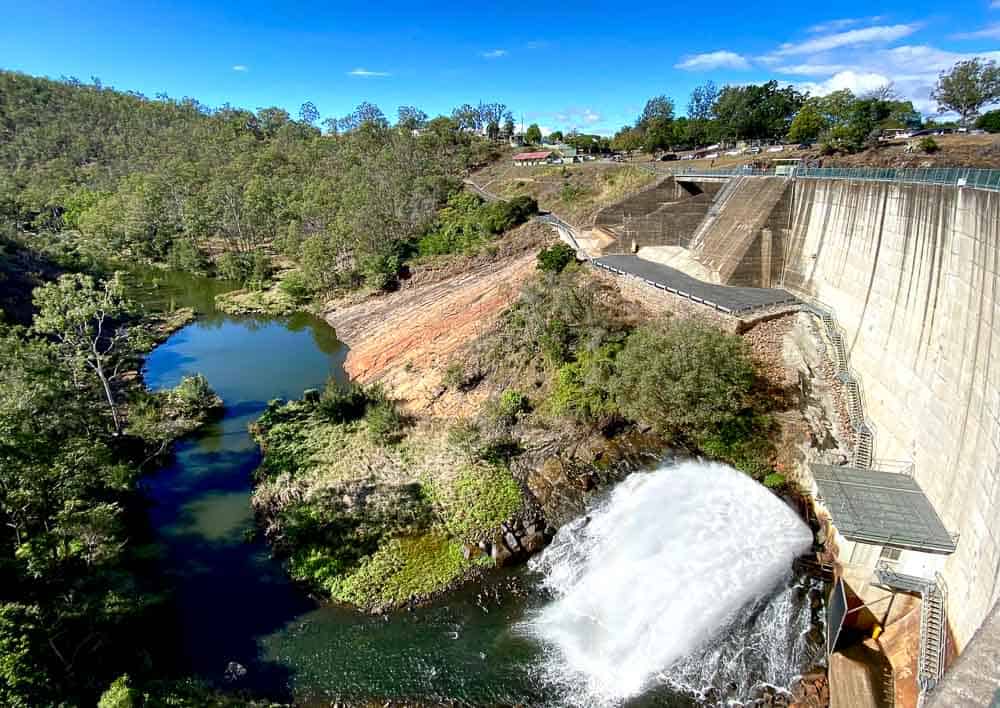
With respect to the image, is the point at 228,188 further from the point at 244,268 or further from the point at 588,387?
the point at 588,387

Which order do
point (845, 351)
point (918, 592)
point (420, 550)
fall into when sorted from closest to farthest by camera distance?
point (918, 592)
point (420, 550)
point (845, 351)

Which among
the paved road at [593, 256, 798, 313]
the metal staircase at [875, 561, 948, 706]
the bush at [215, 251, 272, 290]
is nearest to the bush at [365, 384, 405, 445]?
the paved road at [593, 256, 798, 313]

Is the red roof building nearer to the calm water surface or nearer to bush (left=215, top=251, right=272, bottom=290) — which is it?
bush (left=215, top=251, right=272, bottom=290)

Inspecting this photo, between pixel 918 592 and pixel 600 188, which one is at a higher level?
pixel 600 188

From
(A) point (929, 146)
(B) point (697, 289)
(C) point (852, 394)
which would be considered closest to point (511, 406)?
(B) point (697, 289)

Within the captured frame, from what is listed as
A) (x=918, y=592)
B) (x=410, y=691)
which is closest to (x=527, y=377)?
(x=410, y=691)

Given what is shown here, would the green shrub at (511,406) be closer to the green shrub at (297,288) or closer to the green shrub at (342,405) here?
the green shrub at (342,405)

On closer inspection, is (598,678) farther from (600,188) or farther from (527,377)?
(600,188)
